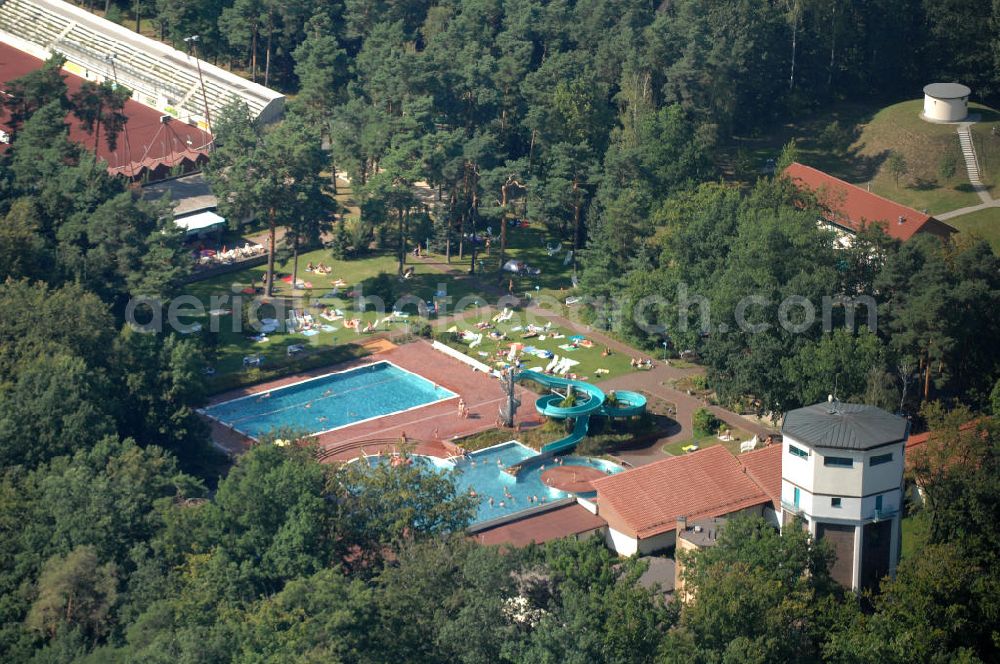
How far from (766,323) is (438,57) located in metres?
26.6

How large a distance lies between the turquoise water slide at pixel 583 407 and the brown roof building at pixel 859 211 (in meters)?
12.8

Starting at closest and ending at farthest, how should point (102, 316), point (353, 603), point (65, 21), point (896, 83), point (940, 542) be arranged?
point (353, 603) → point (940, 542) → point (102, 316) → point (896, 83) → point (65, 21)

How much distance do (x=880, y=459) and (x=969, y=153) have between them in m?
33.4

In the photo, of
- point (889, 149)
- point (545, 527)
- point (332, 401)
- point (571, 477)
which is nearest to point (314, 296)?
point (332, 401)

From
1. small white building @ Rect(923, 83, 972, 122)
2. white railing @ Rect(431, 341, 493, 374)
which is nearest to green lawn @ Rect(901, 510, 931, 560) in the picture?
white railing @ Rect(431, 341, 493, 374)

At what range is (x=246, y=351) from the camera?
61.2m

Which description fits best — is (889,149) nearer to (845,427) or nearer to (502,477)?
(502,477)

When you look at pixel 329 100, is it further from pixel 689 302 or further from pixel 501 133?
pixel 689 302

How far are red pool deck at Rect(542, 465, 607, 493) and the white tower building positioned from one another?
9.40 meters

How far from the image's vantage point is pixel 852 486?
4244cm

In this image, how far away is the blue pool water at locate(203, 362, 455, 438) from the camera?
56.3 meters

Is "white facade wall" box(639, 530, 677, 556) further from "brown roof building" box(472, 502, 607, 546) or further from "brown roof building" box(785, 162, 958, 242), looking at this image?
"brown roof building" box(785, 162, 958, 242)

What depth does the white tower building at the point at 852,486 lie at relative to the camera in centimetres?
4241

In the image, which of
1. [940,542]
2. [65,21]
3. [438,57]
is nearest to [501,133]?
[438,57]
